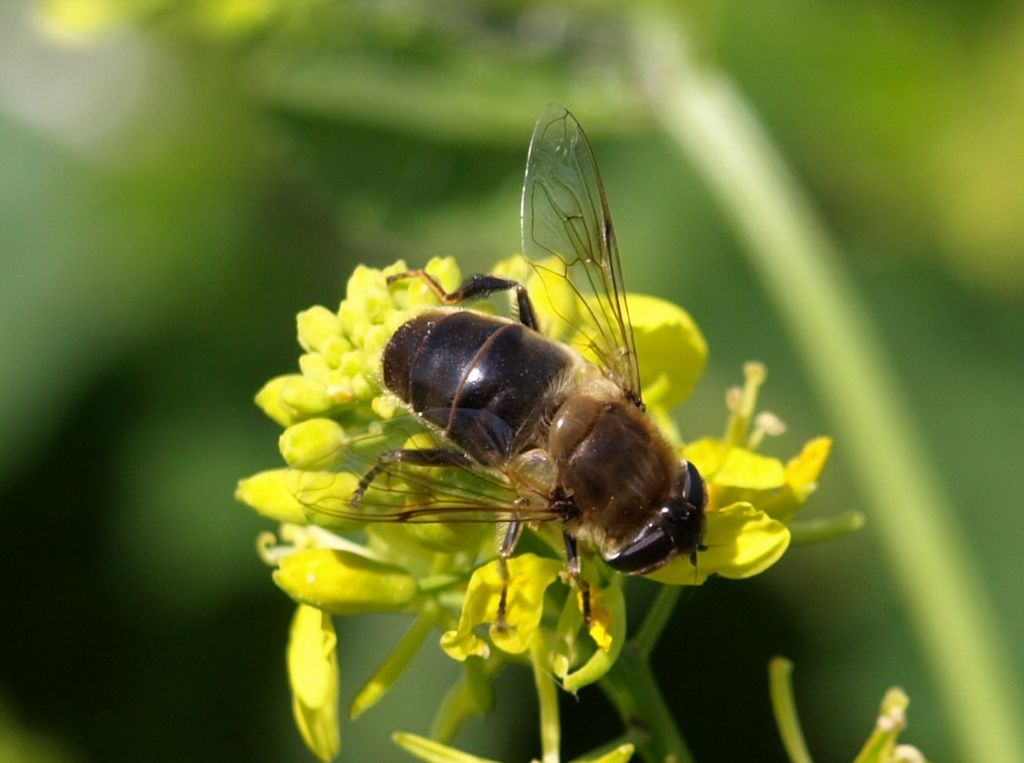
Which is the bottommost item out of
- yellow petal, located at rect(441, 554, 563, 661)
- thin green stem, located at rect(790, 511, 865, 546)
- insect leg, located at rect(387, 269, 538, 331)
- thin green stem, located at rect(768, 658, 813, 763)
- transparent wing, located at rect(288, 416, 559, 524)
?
thin green stem, located at rect(768, 658, 813, 763)

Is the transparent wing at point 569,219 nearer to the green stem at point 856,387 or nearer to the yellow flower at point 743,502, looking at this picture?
the yellow flower at point 743,502

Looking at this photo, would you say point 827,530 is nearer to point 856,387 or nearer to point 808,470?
point 808,470

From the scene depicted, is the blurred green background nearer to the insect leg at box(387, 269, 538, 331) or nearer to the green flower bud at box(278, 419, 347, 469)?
the insect leg at box(387, 269, 538, 331)

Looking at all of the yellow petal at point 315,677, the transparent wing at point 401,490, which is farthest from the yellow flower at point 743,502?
the yellow petal at point 315,677

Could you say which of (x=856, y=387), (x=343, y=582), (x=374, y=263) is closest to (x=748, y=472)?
(x=343, y=582)

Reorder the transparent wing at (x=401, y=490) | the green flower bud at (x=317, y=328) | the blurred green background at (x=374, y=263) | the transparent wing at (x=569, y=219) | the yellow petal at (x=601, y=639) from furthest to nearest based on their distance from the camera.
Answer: the blurred green background at (x=374, y=263), the transparent wing at (x=569, y=219), the green flower bud at (x=317, y=328), the transparent wing at (x=401, y=490), the yellow petal at (x=601, y=639)

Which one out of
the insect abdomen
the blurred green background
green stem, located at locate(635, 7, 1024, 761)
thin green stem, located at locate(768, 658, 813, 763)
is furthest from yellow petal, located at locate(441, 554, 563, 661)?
the blurred green background
